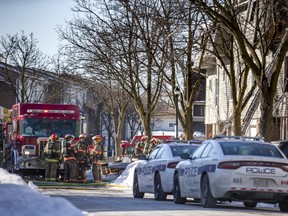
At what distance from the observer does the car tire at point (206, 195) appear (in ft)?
65.0

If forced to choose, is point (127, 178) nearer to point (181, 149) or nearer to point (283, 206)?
point (181, 149)

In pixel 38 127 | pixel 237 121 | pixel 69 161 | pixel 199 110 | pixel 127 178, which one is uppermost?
pixel 199 110

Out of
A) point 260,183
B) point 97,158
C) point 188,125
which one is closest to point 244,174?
point 260,183

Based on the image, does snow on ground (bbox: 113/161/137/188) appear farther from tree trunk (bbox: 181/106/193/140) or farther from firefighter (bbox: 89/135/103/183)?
tree trunk (bbox: 181/106/193/140)

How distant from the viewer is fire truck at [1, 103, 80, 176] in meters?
38.4

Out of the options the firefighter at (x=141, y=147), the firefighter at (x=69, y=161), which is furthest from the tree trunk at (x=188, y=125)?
the firefighter at (x=69, y=161)

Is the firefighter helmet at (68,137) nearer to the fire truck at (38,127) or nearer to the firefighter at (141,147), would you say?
the fire truck at (38,127)

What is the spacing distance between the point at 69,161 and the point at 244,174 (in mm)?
17859

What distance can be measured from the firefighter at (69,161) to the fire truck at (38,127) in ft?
5.34

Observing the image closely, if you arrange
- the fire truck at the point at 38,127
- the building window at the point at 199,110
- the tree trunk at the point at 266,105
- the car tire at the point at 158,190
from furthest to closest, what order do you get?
the building window at the point at 199,110
the fire truck at the point at 38,127
the tree trunk at the point at 266,105
the car tire at the point at 158,190

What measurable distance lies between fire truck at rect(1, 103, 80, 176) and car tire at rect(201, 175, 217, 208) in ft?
61.0

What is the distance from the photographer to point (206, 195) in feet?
65.7

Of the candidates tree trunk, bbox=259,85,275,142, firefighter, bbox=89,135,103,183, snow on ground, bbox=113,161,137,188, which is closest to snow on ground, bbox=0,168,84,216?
tree trunk, bbox=259,85,275,142

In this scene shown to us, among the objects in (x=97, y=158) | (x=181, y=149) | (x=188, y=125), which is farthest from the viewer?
(x=188, y=125)
